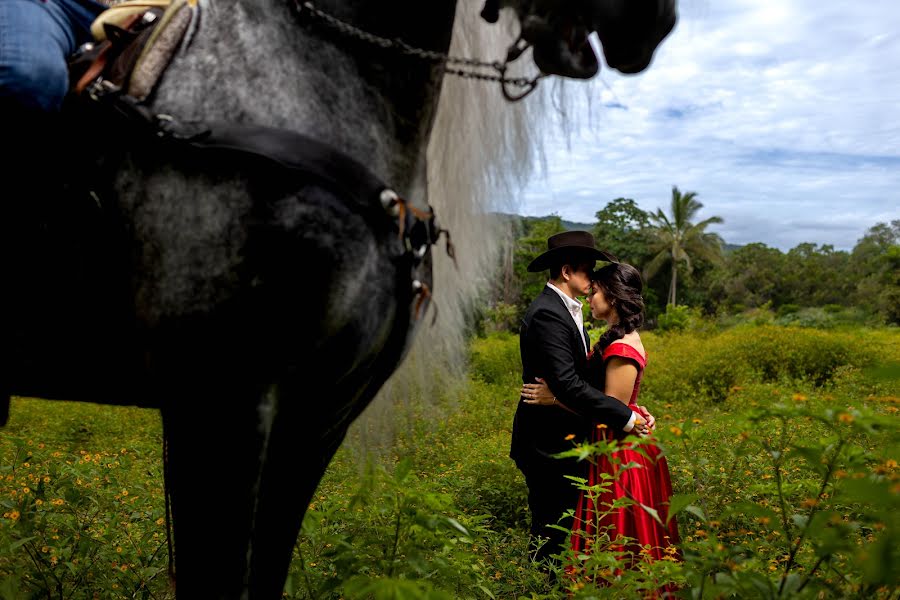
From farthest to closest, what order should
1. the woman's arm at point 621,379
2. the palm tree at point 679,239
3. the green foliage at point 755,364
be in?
the palm tree at point 679,239 → the green foliage at point 755,364 → the woman's arm at point 621,379

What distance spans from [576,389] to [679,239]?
179 ft

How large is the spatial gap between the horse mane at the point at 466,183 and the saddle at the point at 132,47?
80 cm

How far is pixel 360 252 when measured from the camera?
1620 millimetres

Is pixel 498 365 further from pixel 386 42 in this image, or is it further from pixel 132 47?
pixel 132 47

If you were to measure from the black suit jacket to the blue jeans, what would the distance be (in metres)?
2.71

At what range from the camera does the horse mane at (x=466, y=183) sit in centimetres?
214

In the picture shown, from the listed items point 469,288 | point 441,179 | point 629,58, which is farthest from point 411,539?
point 629,58

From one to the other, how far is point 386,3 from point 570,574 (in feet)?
7.20

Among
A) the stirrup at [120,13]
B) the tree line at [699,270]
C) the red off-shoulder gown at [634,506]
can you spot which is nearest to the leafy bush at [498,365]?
the red off-shoulder gown at [634,506]

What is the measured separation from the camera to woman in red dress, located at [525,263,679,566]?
3518 millimetres

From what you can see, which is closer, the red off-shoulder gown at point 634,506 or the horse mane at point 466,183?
the horse mane at point 466,183

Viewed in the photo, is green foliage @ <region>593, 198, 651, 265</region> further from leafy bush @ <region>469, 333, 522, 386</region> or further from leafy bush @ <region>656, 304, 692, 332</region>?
leafy bush @ <region>469, 333, 522, 386</region>

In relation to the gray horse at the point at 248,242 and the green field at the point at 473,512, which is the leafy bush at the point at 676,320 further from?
the gray horse at the point at 248,242

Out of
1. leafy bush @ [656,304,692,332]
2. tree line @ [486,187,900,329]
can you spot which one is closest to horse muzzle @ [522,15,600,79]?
leafy bush @ [656,304,692,332]
